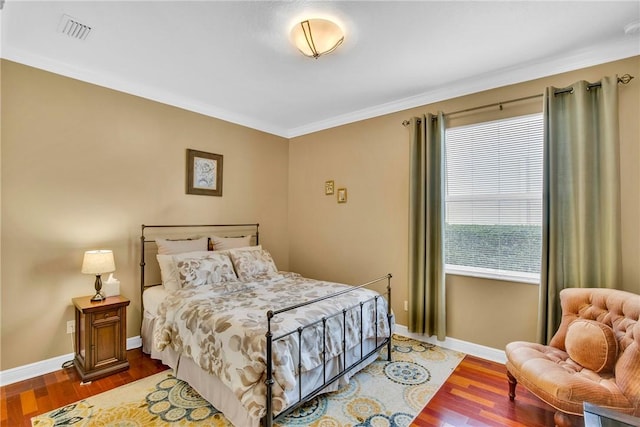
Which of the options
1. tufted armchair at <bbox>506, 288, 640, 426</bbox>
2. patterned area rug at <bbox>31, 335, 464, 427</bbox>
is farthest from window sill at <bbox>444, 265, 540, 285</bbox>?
patterned area rug at <bbox>31, 335, 464, 427</bbox>

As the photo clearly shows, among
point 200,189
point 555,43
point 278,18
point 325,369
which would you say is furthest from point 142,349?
point 555,43

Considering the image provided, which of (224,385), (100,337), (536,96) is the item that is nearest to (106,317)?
(100,337)

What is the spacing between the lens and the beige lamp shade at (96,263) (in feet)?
8.77

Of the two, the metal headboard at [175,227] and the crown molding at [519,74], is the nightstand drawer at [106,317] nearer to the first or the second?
the metal headboard at [175,227]

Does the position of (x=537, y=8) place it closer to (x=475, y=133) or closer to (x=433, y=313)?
(x=475, y=133)

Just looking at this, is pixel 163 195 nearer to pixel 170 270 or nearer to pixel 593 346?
pixel 170 270

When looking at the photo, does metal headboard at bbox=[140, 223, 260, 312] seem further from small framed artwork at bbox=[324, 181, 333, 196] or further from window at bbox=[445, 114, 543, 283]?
window at bbox=[445, 114, 543, 283]

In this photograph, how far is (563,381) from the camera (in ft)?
6.09

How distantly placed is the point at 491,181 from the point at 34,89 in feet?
14.1

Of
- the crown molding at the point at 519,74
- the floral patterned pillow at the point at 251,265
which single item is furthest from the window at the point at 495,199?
the floral patterned pillow at the point at 251,265

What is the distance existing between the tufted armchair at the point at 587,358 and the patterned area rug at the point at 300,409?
78 centimetres

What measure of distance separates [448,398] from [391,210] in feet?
6.55

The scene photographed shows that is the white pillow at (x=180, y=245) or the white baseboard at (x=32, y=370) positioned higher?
the white pillow at (x=180, y=245)

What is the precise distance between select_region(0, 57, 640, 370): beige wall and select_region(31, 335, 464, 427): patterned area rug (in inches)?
33.7
